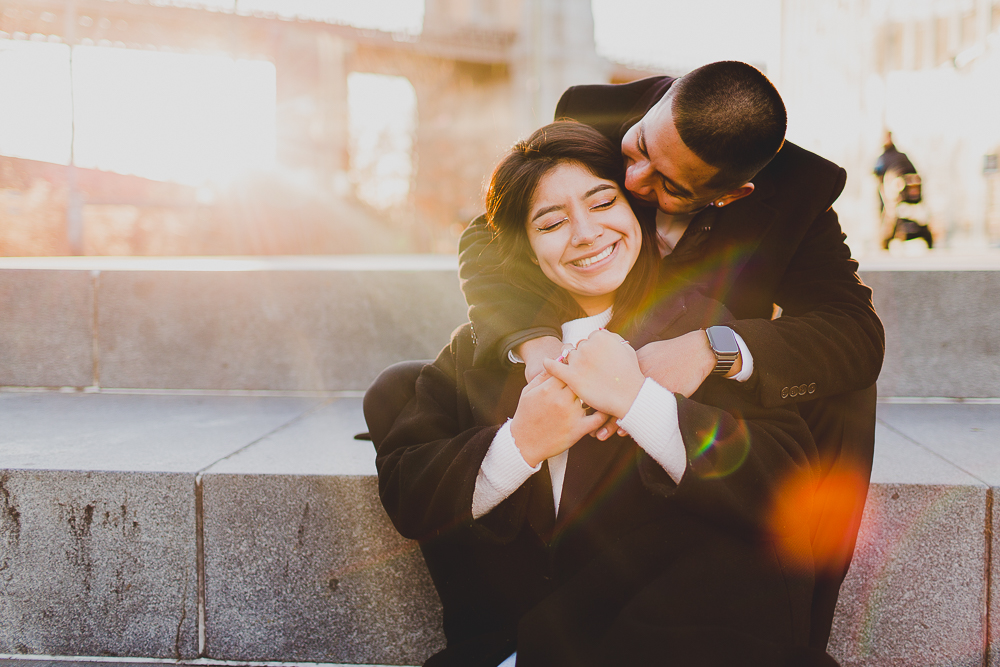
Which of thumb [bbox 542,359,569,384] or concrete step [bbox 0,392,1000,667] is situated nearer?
thumb [bbox 542,359,569,384]

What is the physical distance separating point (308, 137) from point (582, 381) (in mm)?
25276

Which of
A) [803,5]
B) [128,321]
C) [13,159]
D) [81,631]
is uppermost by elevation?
[803,5]

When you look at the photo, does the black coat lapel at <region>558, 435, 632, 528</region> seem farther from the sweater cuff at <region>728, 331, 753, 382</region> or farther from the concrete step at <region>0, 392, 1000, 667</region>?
the concrete step at <region>0, 392, 1000, 667</region>

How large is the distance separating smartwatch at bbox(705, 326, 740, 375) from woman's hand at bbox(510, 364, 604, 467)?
301 mm

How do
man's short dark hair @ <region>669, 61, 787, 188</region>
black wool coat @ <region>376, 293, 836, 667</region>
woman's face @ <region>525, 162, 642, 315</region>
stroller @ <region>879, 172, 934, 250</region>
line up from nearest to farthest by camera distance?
black wool coat @ <region>376, 293, 836, 667</region> → man's short dark hair @ <region>669, 61, 787, 188</region> → woman's face @ <region>525, 162, 642, 315</region> → stroller @ <region>879, 172, 934, 250</region>

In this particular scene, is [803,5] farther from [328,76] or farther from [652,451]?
[328,76]

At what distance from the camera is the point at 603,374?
1.29 metres

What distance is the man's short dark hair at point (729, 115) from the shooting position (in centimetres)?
142

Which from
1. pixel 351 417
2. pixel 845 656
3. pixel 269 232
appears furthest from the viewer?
pixel 269 232

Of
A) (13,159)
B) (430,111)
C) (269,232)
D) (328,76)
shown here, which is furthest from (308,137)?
(13,159)

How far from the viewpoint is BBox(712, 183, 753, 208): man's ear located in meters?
1.63

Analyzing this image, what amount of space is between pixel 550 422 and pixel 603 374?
0.15 meters

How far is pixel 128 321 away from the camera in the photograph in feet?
9.98

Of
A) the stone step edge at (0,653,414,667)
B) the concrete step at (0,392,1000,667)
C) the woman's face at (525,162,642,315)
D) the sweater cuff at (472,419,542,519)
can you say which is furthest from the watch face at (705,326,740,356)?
the stone step edge at (0,653,414,667)
